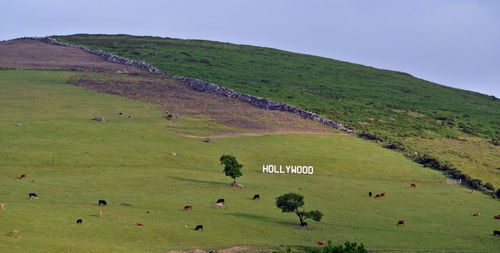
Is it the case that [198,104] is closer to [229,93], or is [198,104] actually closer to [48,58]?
[229,93]

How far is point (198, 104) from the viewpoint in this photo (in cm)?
11031

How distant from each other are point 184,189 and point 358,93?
101593mm

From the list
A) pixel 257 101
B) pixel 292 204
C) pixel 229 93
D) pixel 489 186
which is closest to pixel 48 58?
pixel 229 93

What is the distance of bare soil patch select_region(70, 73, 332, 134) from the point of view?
98.9m

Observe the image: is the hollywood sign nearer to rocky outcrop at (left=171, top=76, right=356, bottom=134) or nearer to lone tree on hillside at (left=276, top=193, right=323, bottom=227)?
lone tree on hillside at (left=276, top=193, right=323, bottom=227)

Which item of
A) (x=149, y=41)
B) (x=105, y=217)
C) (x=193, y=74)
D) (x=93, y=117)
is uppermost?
(x=149, y=41)

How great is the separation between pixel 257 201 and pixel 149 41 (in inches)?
5541

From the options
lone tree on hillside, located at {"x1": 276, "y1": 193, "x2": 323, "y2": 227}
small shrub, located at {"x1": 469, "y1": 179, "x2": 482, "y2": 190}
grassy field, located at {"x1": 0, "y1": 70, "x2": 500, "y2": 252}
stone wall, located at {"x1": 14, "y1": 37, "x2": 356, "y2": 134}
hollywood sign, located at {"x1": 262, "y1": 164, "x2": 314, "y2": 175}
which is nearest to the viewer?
grassy field, located at {"x1": 0, "y1": 70, "x2": 500, "y2": 252}

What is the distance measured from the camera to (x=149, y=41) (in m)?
190

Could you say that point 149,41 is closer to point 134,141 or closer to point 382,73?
point 382,73

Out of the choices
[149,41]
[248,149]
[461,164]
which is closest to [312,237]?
[248,149]

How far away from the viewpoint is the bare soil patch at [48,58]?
448ft

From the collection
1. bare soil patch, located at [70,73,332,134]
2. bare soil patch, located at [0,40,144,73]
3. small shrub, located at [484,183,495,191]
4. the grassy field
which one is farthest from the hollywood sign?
bare soil patch, located at [0,40,144,73]

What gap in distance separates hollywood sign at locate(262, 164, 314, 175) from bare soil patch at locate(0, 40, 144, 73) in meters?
69.9
